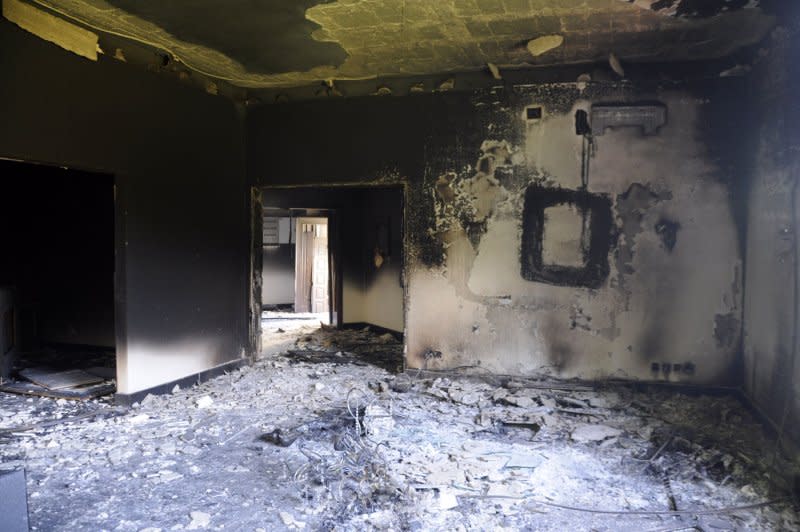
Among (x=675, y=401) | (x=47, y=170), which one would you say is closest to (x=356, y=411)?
(x=675, y=401)

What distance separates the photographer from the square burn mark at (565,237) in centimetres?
476

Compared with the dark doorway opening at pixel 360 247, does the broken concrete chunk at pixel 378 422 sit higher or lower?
lower

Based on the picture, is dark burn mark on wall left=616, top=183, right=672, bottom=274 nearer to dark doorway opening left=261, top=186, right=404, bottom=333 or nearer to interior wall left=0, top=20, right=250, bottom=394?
dark doorway opening left=261, top=186, right=404, bottom=333

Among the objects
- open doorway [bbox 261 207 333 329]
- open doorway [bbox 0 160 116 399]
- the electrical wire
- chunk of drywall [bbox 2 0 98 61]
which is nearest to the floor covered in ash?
the electrical wire

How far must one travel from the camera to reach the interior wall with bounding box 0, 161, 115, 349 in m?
6.19

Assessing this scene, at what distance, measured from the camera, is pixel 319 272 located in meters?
10.2

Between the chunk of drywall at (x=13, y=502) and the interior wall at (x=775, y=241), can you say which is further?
the interior wall at (x=775, y=241)

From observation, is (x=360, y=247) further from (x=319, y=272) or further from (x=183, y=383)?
(x=183, y=383)

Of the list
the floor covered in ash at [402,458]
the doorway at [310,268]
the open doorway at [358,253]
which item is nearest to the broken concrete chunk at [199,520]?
the floor covered in ash at [402,458]

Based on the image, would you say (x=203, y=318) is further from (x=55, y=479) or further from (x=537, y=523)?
(x=537, y=523)

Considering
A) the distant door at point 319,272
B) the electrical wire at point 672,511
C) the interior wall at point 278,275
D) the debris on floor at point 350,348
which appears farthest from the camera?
the interior wall at point 278,275

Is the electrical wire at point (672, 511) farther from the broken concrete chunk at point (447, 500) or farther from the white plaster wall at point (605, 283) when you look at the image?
the white plaster wall at point (605, 283)

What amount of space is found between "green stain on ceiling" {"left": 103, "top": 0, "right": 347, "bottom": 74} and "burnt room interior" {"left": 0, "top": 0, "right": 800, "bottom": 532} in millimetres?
34

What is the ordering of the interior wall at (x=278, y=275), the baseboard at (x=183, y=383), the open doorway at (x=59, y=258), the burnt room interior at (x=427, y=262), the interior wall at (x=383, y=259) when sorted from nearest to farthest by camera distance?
the burnt room interior at (x=427, y=262) < the baseboard at (x=183, y=383) < the open doorway at (x=59, y=258) < the interior wall at (x=383, y=259) < the interior wall at (x=278, y=275)
